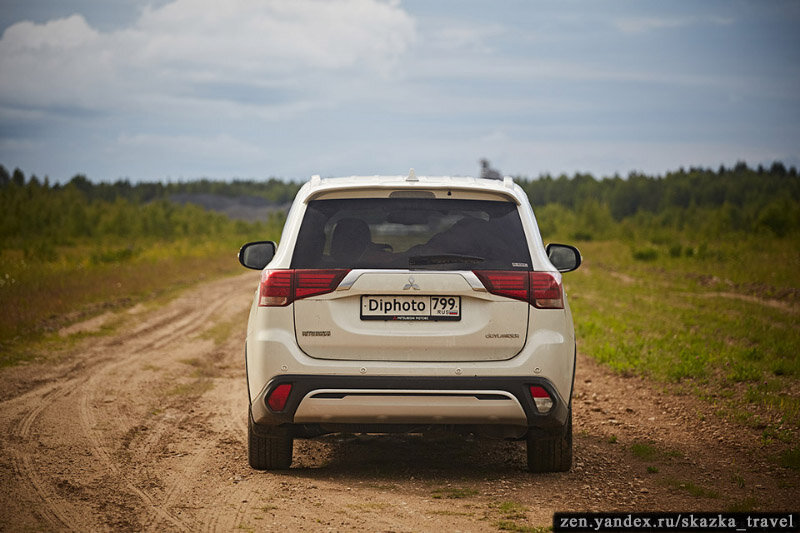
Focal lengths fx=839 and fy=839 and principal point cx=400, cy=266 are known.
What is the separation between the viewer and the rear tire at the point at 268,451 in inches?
208

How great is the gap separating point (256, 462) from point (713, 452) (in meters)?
3.33

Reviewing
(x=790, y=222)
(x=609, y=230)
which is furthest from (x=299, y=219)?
(x=609, y=230)

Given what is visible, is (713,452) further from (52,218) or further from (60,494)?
(52,218)

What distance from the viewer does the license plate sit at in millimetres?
4777

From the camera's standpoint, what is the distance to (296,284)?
482 centimetres

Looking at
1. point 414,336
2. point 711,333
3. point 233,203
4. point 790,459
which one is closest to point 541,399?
point 414,336

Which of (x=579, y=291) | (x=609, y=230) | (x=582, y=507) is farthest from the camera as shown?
(x=609, y=230)

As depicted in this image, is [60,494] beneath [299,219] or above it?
beneath

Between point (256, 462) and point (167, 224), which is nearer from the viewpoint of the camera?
point (256, 462)

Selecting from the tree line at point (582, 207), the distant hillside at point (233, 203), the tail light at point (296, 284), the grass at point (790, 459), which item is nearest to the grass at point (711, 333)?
the grass at point (790, 459)

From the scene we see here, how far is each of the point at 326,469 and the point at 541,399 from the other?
163 centimetres

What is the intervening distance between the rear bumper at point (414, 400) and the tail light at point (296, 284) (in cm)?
45

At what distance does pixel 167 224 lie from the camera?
69625mm

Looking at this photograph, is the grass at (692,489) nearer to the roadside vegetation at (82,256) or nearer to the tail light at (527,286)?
the tail light at (527,286)
